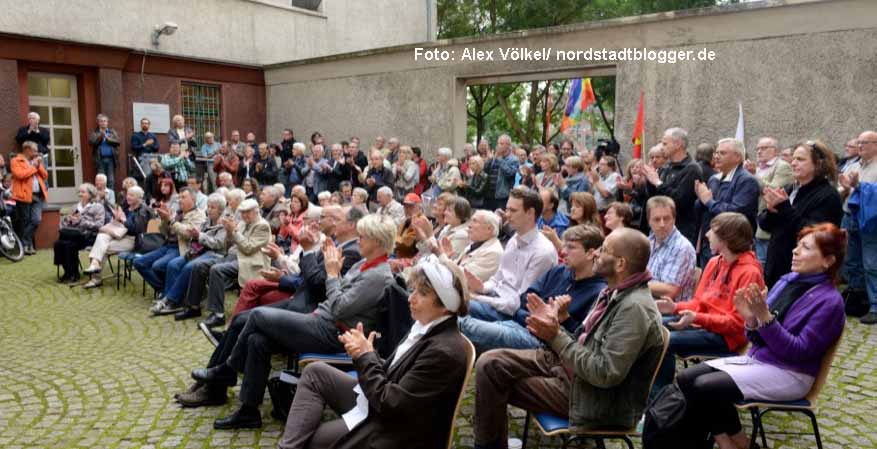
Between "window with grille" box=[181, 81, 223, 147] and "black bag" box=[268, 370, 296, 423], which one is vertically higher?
"window with grille" box=[181, 81, 223, 147]

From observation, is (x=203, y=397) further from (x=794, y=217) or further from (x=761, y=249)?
(x=761, y=249)

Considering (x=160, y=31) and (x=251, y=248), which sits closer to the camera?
(x=251, y=248)

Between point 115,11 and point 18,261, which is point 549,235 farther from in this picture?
point 115,11

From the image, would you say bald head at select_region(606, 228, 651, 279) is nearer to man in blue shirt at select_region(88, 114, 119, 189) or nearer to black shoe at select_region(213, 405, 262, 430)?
black shoe at select_region(213, 405, 262, 430)

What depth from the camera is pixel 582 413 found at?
10.7 feet

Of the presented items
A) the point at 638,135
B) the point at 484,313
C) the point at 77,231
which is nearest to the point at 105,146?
the point at 77,231

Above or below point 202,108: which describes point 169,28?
above

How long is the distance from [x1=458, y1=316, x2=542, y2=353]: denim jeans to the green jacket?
98 centimetres

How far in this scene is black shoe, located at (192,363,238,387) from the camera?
4835 mm

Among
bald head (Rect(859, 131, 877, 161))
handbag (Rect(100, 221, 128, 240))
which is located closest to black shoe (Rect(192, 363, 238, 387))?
handbag (Rect(100, 221, 128, 240))

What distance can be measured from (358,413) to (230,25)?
56.5 ft

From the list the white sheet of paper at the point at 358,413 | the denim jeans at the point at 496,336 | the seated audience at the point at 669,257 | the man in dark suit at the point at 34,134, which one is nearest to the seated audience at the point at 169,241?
the denim jeans at the point at 496,336

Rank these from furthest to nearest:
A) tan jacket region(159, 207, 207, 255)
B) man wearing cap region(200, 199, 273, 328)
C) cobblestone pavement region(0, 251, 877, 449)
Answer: tan jacket region(159, 207, 207, 255) < man wearing cap region(200, 199, 273, 328) < cobblestone pavement region(0, 251, 877, 449)

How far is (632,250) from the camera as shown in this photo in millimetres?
3334
